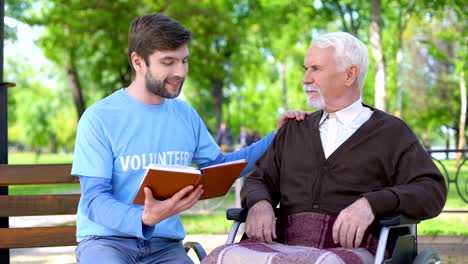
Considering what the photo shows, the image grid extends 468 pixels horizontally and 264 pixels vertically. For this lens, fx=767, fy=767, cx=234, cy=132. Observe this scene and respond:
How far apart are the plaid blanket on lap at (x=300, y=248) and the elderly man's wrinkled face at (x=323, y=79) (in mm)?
550

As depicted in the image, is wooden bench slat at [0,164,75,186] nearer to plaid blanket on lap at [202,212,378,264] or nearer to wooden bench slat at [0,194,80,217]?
wooden bench slat at [0,194,80,217]

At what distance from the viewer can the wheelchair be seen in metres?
3.16

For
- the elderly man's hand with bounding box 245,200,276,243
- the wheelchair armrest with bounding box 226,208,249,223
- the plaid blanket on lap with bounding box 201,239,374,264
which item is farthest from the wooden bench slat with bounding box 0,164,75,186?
the plaid blanket on lap with bounding box 201,239,374,264

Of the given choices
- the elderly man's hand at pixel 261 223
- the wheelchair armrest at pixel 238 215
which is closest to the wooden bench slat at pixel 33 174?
the wheelchair armrest at pixel 238 215

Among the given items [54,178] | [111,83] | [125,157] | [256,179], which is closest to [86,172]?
[125,157]

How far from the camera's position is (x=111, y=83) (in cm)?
3206

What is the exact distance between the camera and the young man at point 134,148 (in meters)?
3.30

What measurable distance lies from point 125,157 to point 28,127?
222ft

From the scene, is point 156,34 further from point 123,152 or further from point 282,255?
point 282,255

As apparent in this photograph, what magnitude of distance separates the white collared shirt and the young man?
708 millimetres

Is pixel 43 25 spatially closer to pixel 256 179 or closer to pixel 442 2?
pixel 442 2

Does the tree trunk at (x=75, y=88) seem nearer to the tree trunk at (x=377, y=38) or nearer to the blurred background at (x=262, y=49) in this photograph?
the blurred background at (x=262, y=49)

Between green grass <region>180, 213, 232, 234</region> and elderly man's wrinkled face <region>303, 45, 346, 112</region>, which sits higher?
elderly man's wrinkled face <region>303, 45, 346, 112</region>

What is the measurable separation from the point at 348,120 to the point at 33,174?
74.5 inches
